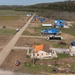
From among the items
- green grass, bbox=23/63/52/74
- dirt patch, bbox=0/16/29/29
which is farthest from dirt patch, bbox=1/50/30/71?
dirt patch, bbox=0/16/29/29

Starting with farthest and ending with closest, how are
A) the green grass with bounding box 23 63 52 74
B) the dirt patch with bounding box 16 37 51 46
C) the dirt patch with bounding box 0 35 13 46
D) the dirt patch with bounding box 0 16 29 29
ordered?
the dirt patch with bounding box 0 16 29 29
the dirt patch with bounding box 0 35 13 46
the dirt patch with bounding box 16 37 51 46
the green grass with bounding box 23 63 52 74

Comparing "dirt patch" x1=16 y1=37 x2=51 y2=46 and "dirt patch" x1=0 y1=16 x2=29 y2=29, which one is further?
"dirt patch" x1=0 y1=16 x2=29 y2=29

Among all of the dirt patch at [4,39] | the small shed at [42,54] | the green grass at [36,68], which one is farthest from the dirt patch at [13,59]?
the dirt patch at [4,39]

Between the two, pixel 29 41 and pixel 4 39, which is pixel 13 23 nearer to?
pixel 4 39

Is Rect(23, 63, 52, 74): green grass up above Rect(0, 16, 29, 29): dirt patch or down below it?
above

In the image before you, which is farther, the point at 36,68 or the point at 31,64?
the point at 31,64

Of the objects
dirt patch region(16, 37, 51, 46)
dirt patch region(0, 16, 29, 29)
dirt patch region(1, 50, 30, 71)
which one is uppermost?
dirt patch region(1, 50, 30, 71)

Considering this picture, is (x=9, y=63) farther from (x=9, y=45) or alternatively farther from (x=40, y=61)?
(x=9, y=45)

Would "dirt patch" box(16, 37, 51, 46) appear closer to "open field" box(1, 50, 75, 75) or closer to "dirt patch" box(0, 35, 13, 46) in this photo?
"dirt patch" box(0, 35, 13, 46)

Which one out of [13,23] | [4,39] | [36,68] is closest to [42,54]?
[36,68]

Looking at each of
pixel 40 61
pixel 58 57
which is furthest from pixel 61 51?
pixel 40 61
